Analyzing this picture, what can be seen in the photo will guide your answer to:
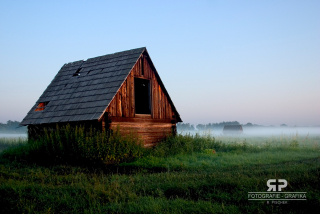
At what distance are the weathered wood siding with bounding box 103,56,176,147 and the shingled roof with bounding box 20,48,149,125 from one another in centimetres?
51

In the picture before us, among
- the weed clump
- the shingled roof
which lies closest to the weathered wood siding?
the shingled roof

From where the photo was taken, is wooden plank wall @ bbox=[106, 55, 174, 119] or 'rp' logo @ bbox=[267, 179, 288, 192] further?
wooden plank wall @ bbox=[106, 55, 174, 119]

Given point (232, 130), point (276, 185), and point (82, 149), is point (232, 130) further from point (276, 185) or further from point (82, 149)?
point (276, 185)

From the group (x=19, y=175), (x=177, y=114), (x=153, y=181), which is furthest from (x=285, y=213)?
(x=177, y=114)

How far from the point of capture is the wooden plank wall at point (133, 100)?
14562mm

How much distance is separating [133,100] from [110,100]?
1902 millimetres

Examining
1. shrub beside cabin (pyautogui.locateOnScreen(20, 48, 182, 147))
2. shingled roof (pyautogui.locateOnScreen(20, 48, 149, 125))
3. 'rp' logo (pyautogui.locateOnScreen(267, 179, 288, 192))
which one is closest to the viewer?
'rp' logo (pyautogui.locateOnScreen(267, 179, 288, 192))

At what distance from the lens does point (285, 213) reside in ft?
18.0

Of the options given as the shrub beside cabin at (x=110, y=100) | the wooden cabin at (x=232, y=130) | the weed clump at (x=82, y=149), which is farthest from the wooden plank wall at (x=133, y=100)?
the wooden cabin at (x=232, y=130)

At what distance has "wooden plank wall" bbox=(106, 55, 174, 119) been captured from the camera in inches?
573

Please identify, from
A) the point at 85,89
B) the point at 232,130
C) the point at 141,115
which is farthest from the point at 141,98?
the point at 232,130

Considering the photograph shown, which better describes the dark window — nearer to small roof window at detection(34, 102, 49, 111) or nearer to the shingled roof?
the shingled roof

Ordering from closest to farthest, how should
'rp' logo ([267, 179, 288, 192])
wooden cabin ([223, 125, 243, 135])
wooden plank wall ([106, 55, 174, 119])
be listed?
'rp' logo ([267, 179, 288, 192])
wooden plank wall ([106, 55, 174, 119])
wooden cabin ([223, 125, 243, 135])

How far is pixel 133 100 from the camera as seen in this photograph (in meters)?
15.5
